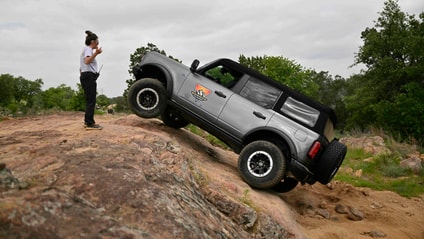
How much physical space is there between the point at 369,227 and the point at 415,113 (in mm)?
19253

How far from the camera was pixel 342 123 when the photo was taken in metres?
49.0

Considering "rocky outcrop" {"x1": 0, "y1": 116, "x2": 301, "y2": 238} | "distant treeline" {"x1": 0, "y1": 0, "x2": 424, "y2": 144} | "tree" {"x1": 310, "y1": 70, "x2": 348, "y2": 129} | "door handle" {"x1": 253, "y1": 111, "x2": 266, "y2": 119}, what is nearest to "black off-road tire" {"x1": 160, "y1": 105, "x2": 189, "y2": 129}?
"door handle" {"x1": 253, "y1": 111, "x2": 266, "y2": 119}

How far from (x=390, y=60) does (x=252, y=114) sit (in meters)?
25.2

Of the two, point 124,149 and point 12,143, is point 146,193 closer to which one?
point 124,149

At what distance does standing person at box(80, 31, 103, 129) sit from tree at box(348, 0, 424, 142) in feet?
78.6

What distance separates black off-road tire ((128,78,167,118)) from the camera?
7.86m

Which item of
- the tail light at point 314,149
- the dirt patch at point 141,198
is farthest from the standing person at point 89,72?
the tail light at point 314,149

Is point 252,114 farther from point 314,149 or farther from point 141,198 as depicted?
point 141,198

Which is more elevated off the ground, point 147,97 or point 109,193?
point 147,97

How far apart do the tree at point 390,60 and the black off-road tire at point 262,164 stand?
22069mm

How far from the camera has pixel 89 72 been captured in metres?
6.60

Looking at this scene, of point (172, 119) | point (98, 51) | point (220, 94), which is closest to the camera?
point (98, 51)

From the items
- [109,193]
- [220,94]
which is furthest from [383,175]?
[109,193]

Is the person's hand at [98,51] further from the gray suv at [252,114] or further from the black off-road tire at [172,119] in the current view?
the black off-road tire at [172,119]
